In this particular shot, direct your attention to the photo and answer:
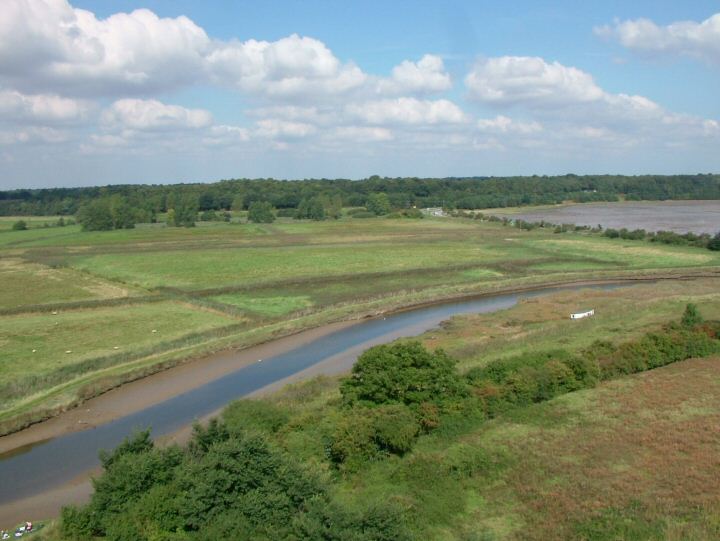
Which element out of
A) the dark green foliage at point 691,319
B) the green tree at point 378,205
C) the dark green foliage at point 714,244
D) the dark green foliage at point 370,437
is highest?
the green tree at point 378,205

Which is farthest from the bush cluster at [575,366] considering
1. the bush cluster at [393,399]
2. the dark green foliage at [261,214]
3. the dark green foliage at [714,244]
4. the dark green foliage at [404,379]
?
the dark green foliage at [261,214]

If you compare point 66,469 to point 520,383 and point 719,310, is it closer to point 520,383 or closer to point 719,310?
point 520,383

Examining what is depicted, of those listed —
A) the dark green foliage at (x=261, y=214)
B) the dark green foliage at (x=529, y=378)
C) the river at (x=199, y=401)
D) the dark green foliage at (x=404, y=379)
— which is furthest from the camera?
the dark green foliage at (x=261, y=214)

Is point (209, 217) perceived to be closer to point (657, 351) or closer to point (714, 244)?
point (714, 244)

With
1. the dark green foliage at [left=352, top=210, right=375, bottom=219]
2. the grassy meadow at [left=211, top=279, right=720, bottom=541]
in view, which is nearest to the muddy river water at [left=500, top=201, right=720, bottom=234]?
the dark green foliage at [left=352, top=210, right=375, bottom=219]

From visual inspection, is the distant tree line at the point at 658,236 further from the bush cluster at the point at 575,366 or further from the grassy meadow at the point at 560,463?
the grassy meadow at the point at 560,463

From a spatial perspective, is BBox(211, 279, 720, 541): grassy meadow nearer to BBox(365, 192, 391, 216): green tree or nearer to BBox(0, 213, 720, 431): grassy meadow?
BBox(0, 213, 720, 431): grassy meadow
